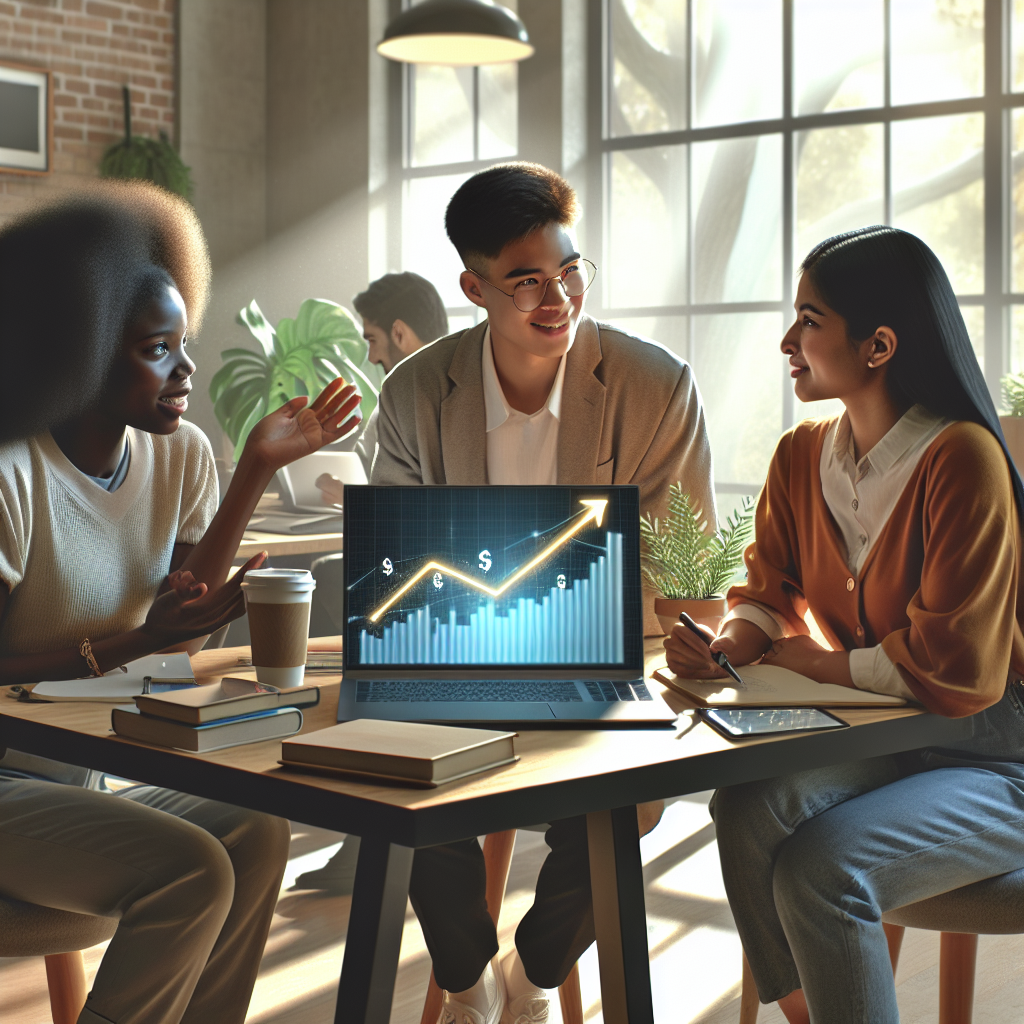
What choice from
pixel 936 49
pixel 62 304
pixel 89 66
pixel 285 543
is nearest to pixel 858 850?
pixel 62 304

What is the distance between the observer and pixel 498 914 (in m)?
2.08

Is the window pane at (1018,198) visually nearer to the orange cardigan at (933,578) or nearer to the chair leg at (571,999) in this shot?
the orange cardigan at (933,578)

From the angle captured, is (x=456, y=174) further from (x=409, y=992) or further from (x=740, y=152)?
(x=409, y=992)

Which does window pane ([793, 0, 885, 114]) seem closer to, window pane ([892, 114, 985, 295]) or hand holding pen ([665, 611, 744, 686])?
window pane ([892, 114, 985, 295])

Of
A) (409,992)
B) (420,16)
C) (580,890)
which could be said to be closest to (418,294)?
(420,16)

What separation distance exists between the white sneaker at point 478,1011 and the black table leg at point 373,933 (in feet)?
2.39

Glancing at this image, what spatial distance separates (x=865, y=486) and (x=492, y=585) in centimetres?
54

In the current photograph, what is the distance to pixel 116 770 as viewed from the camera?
1.34 m

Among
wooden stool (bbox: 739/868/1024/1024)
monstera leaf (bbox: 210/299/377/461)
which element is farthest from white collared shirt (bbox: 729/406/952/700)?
monstera leaf (bbox: 210/299/377/461)

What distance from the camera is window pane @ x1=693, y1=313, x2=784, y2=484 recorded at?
5090mm

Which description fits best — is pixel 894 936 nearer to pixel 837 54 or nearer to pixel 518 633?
pixel 518 633

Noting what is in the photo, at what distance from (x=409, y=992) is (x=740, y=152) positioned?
12.3ft

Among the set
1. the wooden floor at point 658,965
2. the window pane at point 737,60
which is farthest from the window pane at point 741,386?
the wooden floor at point 658,965

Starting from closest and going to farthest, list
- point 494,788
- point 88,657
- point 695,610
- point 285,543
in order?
point 494,788 < point 88,657 < point 695,610 < point 285,543
